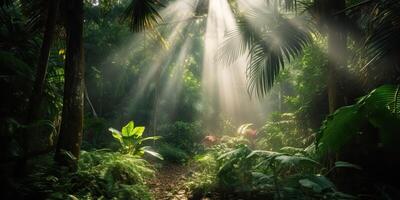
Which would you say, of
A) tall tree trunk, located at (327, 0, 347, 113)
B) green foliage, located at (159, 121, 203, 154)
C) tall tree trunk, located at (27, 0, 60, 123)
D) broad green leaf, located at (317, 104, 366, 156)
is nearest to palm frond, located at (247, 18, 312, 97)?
tall tree trunk, located at (327, 0, 347, 113)

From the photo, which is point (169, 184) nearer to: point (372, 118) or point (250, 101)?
point (250, 101)

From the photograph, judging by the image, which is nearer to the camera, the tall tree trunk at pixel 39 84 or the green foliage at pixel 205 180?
the tall tree trunk at pixel 39 84

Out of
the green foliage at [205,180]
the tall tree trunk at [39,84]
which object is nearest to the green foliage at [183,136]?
the green foliage at [205,180]

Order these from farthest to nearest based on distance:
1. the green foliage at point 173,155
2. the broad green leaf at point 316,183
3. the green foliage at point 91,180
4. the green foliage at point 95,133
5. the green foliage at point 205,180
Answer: the green foliage at point 173,155, the green foliage at point 95,133, the green foliage at point 205,180, the green foliage at point 91,180, the broad green leaf at point 316,183

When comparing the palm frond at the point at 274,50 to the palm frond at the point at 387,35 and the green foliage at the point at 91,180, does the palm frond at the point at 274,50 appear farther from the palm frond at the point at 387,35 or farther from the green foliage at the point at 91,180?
the green foliage at the point at 91,180

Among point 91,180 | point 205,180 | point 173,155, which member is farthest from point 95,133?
point 205,180

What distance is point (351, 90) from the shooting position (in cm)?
612

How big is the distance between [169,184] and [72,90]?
10.2ft

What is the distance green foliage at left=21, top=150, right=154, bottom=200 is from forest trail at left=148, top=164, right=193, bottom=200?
1.47 ft

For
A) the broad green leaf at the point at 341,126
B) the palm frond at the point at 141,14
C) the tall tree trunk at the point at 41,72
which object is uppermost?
the palm frond at the point at 141,14

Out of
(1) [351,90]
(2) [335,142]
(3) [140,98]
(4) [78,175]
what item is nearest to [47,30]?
(4) [78,175]

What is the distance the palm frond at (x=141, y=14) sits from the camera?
5.93 metres

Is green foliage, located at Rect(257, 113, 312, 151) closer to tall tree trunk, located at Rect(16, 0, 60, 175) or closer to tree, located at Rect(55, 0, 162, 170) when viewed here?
tree, located at Rect(55, 0, 162, 170)

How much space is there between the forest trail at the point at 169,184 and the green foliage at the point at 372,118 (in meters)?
2.90
